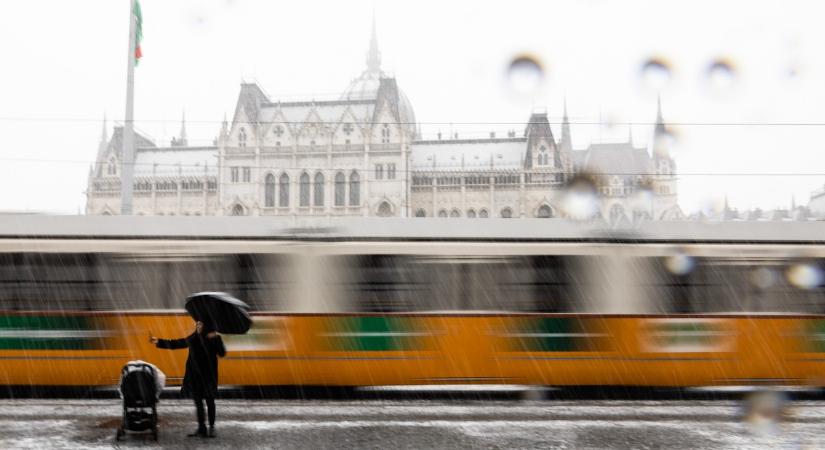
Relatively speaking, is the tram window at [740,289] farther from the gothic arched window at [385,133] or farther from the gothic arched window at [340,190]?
the gothic arched window at [385,133]

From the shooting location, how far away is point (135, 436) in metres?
7.92

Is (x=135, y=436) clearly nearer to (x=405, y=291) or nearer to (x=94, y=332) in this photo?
(x=94, y=332)

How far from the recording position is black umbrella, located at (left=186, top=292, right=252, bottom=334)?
25.1ft

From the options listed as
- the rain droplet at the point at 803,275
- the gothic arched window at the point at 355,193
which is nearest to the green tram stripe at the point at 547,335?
the rain droplet at the point at 803,275

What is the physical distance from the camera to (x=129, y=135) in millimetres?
20109

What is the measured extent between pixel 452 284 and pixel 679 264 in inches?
134

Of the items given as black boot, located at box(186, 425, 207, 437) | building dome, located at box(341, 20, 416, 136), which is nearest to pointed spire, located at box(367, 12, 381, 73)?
building dome, located at box(341, 20, 416, 136)

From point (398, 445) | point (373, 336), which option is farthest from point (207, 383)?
point (373, 336)

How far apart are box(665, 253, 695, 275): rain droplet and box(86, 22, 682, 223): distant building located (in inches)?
3120

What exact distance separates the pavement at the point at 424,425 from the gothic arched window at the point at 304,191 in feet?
270

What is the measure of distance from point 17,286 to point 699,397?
10344 millimetres

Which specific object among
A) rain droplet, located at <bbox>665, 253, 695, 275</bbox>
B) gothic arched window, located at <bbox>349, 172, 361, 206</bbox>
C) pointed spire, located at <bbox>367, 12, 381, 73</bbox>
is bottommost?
rain droplet, located at <bbox>665, 253, 695, 275</bbox>

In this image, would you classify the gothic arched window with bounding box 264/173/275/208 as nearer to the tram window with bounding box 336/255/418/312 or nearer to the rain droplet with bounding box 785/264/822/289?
the tram window with bounding box 336/255/418/312

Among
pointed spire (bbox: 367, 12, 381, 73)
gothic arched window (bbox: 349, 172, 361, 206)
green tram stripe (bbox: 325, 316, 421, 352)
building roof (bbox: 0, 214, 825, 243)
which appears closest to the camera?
green tram stripe (bbox: 325, 316, 421, 352)
